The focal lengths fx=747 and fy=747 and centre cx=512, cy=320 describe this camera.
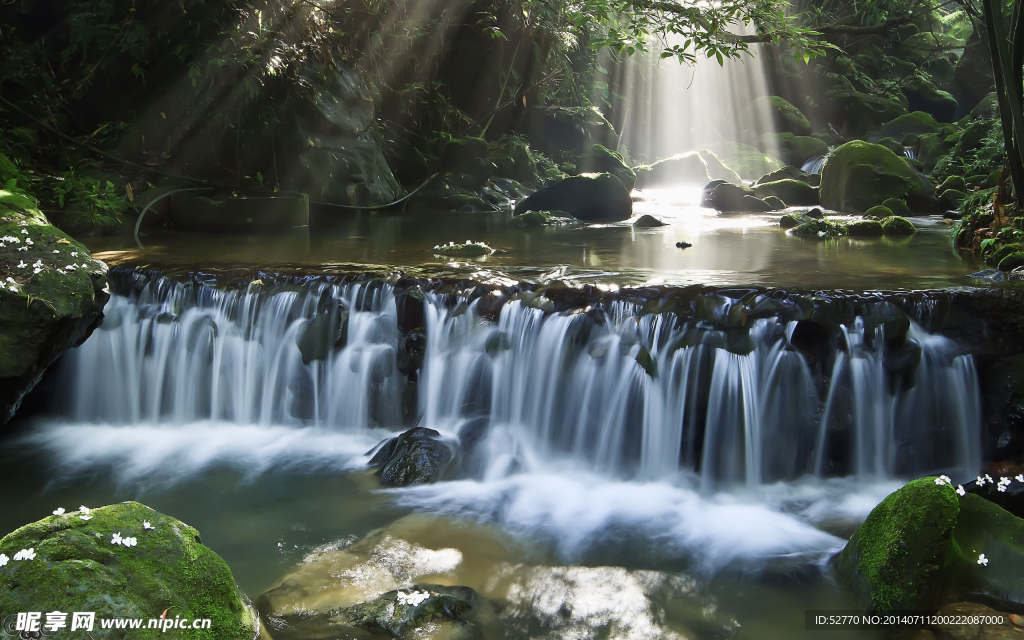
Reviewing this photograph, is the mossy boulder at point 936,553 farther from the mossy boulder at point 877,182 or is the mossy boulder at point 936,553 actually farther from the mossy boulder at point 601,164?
the mossy boulder at point 601,164

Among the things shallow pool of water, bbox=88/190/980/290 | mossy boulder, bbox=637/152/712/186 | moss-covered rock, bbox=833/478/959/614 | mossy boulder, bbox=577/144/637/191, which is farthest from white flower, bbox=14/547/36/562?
mossy boulder, bbox=637/152/712/186

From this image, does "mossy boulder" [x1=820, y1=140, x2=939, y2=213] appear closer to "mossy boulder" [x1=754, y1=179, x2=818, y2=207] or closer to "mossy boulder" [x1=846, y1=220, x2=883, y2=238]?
"mossy boulder" [x1=754, y1=179, x2=818, y2=207]

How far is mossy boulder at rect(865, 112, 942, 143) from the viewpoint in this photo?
1039 inches

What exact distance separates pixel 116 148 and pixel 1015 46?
483 inches

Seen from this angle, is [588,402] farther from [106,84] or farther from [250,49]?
[106,84]

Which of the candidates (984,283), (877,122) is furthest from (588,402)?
(877,122)

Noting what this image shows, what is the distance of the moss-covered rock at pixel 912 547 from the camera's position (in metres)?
3.79

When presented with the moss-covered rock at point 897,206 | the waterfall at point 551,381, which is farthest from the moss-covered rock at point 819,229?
the waterfall at point 551,381

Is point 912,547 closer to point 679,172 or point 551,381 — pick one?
point 551,381

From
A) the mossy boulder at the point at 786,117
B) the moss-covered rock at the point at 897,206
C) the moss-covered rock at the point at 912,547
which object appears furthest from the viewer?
→ the mossy boulder at the point at 786,117

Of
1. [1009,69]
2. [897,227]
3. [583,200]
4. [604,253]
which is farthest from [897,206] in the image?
[604,253]

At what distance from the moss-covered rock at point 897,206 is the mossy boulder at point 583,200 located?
5.32 meters

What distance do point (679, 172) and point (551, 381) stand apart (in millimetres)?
22217

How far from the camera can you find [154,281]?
752 centimetres
